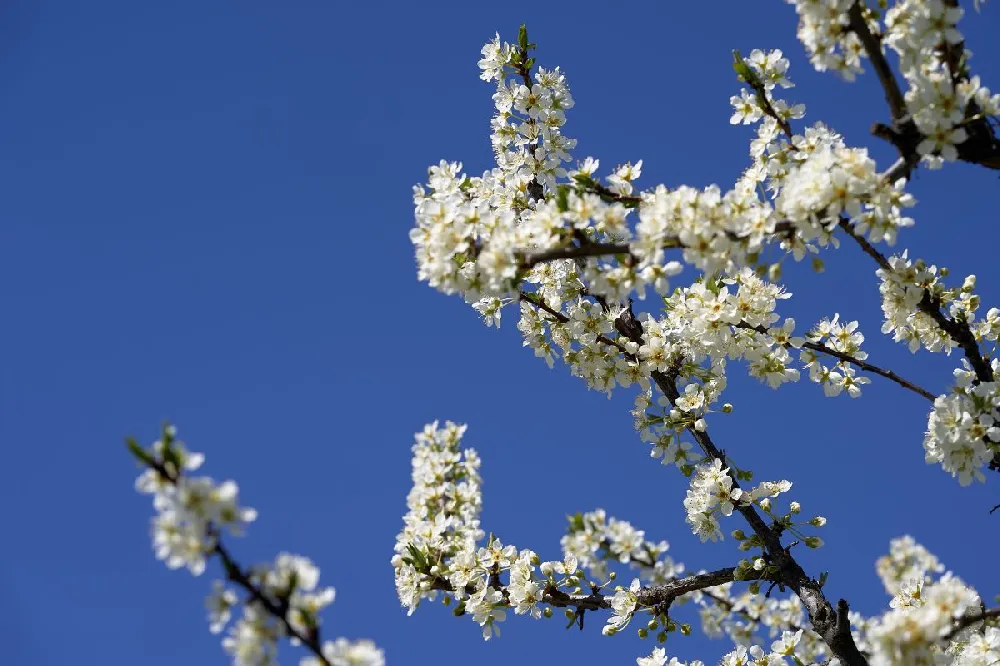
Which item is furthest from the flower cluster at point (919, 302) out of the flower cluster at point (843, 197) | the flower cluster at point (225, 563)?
the flower cluster at point (225, 563)

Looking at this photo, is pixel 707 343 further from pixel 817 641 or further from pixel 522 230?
pixel 817 641

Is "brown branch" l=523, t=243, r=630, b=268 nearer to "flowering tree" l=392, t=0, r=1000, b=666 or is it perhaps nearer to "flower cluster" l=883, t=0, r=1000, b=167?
"flowering tree" l=392, t=0, r=1000, b=666

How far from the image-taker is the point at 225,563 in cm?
308

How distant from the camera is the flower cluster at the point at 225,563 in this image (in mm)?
3072

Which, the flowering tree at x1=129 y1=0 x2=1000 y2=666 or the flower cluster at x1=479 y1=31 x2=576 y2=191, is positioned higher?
the flower cluster at x1=479 y1=31 x2=576 y2=191

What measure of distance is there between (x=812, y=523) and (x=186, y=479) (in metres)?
4.33

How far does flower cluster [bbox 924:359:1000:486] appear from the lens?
468cm

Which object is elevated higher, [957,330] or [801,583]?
[957,330]

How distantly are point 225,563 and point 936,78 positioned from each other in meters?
4.08

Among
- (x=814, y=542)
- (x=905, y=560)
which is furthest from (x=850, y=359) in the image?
(x=905, y=560)

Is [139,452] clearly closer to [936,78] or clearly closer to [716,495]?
[716,495]

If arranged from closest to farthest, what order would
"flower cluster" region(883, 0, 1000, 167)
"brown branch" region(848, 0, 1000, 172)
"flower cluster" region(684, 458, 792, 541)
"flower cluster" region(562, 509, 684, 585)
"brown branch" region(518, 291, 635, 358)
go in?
"flower cluster" region(883, 0, 1000, 167)
"brown branch" region(848, 0, 1000, 172)
"flower cluster" region(684, 458, 792, 541)
"brown branch" region(518, 291, 635, 358)
"flower cluster" region(562, 509, 684, 585)

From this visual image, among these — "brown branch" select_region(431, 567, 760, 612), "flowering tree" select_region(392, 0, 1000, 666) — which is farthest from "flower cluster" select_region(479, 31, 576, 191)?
"brown branch" select_region(431, 567, 760, 612)

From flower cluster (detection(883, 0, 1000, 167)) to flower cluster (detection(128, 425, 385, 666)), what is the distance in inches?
146
